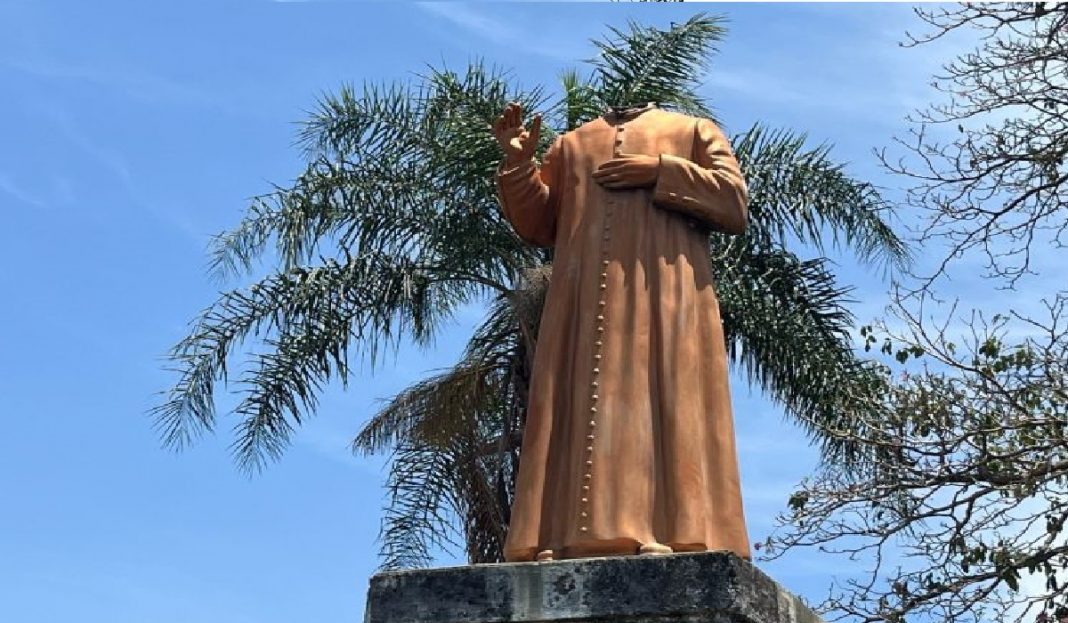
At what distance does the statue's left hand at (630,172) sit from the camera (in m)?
6.95

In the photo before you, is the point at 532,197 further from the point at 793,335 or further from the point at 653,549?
the point at 793,335

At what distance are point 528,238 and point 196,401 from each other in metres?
6.79

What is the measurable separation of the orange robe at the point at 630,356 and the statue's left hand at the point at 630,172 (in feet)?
0.12

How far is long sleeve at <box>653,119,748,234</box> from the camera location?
272 inches

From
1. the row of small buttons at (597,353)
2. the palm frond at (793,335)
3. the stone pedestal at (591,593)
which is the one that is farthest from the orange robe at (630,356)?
the palm frond at (793,335)

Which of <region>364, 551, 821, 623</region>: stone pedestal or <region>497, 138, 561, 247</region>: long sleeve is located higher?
<region>497, 138, 561, 247</region>: long sleeve

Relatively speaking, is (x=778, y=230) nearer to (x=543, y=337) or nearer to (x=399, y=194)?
(x=399, y=194)

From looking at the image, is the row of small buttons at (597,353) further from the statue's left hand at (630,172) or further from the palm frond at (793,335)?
the palm frond at (793,335)

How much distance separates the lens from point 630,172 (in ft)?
22.8

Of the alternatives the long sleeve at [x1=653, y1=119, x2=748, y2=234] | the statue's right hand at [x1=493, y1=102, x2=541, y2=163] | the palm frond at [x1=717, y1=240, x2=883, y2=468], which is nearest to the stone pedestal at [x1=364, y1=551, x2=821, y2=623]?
the long sleeve at [x1=653, y1=119, x2=748, y2=234]

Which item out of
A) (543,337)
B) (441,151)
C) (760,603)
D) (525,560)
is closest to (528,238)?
(543,337)

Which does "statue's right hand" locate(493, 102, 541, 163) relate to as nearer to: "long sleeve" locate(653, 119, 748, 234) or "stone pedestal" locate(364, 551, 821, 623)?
"long sleeve" locate(653, 119, 748, 234)

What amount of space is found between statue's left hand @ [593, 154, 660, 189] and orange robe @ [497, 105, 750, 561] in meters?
0.04

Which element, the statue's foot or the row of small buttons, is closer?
the statue's foot
